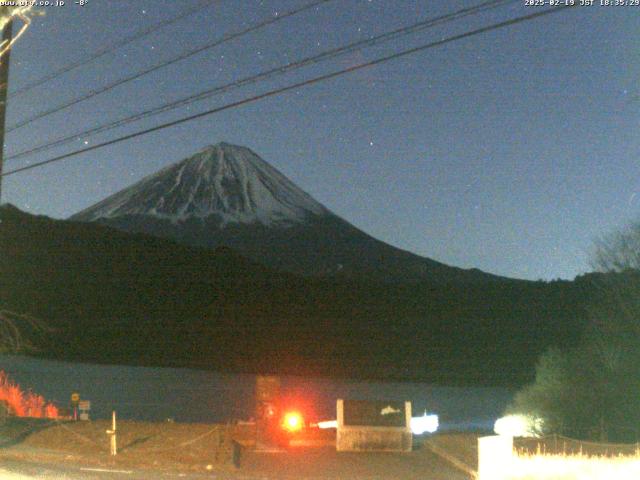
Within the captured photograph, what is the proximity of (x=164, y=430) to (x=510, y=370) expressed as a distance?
265ft

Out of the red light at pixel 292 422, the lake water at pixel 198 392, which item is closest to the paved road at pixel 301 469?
the red light at pixel 292 422

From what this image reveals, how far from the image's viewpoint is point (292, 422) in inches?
940

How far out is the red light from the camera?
77.4 ft

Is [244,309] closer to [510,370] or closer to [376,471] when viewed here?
[510,370]

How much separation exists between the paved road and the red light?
2.99 m

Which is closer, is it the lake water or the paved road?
the paved road

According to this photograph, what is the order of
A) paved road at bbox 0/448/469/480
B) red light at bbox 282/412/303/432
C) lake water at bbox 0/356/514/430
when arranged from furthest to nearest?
lake water at bbox 0/356/514/430 → red light at bbox 282/412/303/432 → paved road at bbox 0/448/469/480

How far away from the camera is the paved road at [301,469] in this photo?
50.0 ft

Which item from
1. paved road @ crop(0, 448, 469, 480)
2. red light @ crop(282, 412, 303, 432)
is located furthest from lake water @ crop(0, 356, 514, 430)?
paved road @ crop(0, 448, 469, 480)

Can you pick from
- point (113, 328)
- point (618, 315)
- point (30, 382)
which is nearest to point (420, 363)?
point (113, 328)

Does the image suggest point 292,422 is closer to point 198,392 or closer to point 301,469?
point 301,469

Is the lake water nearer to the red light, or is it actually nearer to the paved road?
the red light

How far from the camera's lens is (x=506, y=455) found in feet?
48.6

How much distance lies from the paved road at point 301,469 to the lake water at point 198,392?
97.3 feet
